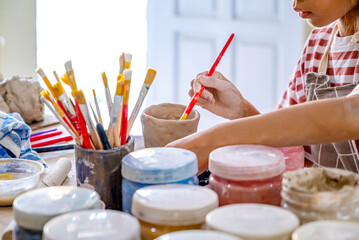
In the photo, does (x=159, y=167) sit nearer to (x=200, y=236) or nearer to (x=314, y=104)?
(x=200, y=236)

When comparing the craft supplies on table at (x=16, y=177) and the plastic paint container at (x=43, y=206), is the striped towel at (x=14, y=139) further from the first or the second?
the plastic paint container at (x=43, y=206)

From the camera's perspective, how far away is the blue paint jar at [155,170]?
0.72 m

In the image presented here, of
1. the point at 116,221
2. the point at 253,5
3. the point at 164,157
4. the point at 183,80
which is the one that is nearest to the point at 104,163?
the point at 164,157

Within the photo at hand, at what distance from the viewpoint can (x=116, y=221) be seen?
24.1 inches

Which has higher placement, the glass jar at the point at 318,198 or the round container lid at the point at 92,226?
Result: the glass jar at the point at 318,198

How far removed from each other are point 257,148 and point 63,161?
49 cm

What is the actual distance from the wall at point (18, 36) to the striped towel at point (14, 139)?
7.75 feet

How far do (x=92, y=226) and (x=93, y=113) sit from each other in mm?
299

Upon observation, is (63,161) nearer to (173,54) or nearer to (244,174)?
(244,174)

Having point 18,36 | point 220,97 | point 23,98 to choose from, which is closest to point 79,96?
point 220,97

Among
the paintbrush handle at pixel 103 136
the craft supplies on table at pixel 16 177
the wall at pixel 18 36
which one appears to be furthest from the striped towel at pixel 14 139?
the wall at pixel 18 36

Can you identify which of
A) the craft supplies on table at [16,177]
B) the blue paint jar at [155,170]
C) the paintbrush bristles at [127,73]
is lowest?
the craft supplies on table at [16,177]

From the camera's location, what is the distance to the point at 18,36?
11.3ft

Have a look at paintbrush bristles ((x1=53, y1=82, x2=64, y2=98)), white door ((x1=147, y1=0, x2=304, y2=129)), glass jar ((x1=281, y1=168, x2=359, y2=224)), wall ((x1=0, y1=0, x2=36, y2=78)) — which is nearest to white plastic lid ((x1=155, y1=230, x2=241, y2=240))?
glass jar ((x1=281, y1=168, x2=359, y2=224))
